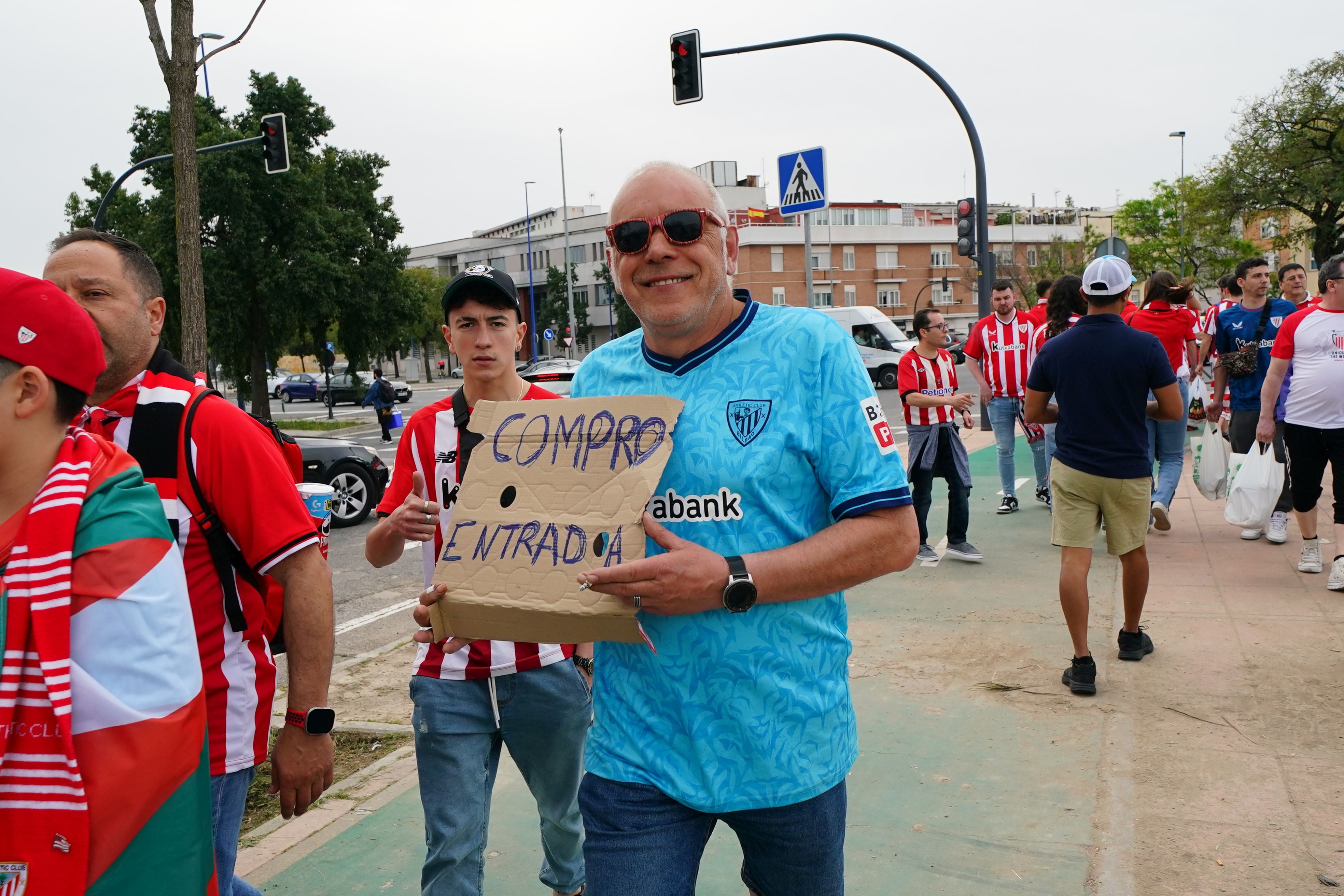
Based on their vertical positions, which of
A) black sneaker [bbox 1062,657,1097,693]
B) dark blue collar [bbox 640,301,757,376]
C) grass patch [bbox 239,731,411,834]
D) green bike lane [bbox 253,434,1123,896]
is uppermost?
dark blue collar [bbox 640,301,757,376]

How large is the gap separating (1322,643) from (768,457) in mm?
4774

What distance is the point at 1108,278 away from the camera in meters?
5.18

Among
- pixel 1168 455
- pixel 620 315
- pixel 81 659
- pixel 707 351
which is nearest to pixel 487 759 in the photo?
pixel 707 351

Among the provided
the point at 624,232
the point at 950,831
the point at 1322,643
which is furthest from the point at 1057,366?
the point at 624,232

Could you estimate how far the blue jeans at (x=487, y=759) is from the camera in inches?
109

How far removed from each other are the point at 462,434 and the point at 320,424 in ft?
105

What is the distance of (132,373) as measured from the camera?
7.73 ft

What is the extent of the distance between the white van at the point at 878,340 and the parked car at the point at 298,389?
28.6 m

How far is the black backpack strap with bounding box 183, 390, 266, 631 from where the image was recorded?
7.45ft

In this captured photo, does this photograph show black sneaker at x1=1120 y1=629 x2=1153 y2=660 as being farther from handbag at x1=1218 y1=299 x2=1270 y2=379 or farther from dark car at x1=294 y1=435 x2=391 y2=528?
dark car at x1=294 y1=435 x2=391 y2=528

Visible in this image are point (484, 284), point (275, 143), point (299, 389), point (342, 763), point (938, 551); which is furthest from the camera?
point (299, 389)

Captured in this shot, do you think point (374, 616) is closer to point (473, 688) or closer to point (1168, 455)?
point (473, 688)

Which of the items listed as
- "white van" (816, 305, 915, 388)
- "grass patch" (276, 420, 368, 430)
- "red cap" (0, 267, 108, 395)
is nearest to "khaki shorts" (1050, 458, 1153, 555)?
"red cap" (0, 267, 108, 395)

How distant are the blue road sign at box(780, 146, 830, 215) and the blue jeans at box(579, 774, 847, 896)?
10.5 m
